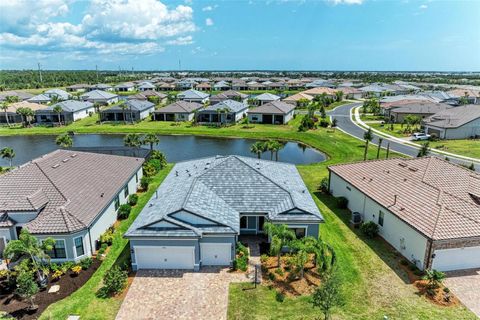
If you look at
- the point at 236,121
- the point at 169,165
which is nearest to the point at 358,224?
Answer: the point at 169,165

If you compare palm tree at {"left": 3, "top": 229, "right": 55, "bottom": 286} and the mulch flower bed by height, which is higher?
palm tree at {"left": 3, "top": 229, "right": 55, "bottom": 286}

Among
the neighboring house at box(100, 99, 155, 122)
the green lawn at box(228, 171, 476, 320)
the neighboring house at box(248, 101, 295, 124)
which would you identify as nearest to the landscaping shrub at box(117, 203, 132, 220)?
the green lawn at box(228, 171, 476, 320)

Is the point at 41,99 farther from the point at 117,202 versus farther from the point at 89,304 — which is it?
the point at 89,304

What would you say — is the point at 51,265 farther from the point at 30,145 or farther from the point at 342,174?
the point at 30,145

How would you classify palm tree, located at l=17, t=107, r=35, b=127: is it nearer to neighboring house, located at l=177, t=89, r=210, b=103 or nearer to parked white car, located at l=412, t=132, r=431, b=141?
neighboring house, located at l=177, t=89, r=210, b=103

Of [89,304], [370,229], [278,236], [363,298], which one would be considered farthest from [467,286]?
[89,304]

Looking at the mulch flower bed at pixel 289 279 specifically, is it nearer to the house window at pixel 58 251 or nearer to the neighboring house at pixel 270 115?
the house window at pixel 58 251
